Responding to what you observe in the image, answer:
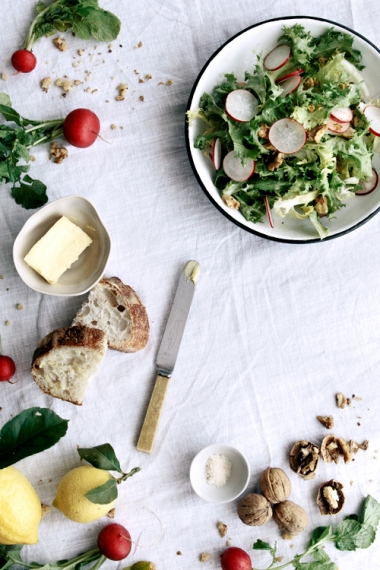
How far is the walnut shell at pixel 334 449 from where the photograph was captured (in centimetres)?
179

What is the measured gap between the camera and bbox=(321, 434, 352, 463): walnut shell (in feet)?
5.86

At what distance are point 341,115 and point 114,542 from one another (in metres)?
1.49

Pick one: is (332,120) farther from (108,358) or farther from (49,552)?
(49,552)

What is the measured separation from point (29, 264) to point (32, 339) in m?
0.30

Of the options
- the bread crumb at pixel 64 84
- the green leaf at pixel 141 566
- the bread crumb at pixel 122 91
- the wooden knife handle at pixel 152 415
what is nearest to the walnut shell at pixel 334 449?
the wooden knife handle at pixel 152 415

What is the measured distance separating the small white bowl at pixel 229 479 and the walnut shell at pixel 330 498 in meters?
0.28

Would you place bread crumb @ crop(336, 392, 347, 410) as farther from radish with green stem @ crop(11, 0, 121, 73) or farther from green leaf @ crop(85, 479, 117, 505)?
radish with green stem @ crop(11, 0, 121, 73)

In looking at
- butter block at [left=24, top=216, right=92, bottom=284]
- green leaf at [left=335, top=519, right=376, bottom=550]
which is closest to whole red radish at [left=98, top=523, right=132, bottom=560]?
green leaf at [left=335, top=519, right=376, bottom=550]

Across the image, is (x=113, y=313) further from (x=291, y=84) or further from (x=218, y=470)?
(x=291, y=84)

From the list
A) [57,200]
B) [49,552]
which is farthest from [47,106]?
[49,552]

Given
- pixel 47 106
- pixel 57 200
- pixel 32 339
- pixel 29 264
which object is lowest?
Answer: pixel 32 339

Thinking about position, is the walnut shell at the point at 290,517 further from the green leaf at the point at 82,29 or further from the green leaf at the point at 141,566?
the green leaf at the point at 82,29

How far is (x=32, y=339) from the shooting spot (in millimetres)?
1782

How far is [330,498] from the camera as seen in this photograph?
1.77 m
